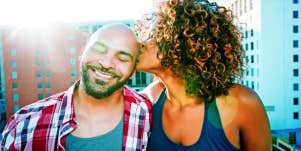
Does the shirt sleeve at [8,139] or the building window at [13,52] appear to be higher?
the building window at [13,52]

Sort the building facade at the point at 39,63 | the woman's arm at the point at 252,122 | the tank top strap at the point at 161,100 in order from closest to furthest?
the woman's arm at the point at 252,122
the tank top strap at the point at 161,100
the building facade at the point at 39,63

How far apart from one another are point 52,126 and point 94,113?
0.46 meters

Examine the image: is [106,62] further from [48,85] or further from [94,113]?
[48,85]

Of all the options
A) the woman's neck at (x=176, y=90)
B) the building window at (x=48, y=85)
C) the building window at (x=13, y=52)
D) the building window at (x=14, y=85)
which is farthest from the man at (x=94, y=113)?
the building window at (x=14, y=85)

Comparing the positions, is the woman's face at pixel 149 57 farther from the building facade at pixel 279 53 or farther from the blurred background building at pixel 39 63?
the building facade at pixel 279 53

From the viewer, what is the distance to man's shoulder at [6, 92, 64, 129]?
8.46ft

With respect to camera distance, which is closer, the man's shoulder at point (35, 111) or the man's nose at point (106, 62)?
the man's shoulder at point (35, 111)

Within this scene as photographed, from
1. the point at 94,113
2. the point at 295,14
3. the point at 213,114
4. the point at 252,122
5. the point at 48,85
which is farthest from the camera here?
the point at 48,85

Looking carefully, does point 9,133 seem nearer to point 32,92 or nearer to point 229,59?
point 229,59

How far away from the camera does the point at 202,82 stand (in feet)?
9.28

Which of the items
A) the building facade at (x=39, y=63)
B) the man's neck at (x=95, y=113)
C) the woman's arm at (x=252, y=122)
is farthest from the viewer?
the building facade at (x=39, y=63)

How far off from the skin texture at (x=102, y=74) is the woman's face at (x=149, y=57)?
9 cm

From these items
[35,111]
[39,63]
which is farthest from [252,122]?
[39,63]

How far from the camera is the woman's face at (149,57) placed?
9.78 feet
